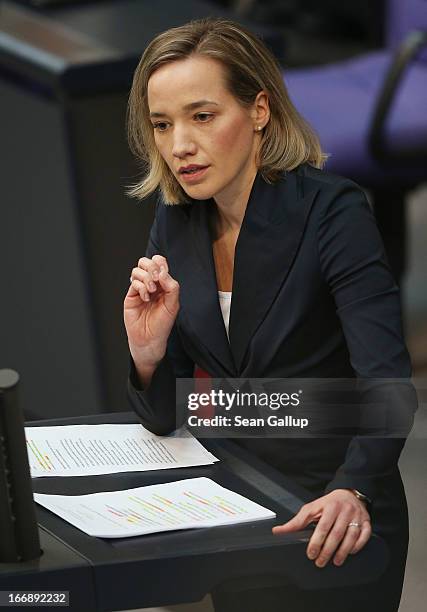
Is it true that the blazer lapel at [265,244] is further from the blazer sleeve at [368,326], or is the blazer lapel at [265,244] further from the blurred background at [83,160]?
the blurred background at [83,160]

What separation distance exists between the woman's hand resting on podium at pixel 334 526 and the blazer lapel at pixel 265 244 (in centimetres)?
20

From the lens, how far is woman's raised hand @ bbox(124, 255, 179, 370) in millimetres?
1492

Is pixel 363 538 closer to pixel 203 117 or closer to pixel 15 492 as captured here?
pixel 15 492

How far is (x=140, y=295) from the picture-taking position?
1.50 metres

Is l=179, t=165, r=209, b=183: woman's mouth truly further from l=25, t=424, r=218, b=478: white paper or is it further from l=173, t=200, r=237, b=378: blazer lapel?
l=25, t=424, r=218, b=478: white paper

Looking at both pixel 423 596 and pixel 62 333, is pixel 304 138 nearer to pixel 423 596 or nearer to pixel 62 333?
pixel 423 596

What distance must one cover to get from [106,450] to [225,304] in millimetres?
215

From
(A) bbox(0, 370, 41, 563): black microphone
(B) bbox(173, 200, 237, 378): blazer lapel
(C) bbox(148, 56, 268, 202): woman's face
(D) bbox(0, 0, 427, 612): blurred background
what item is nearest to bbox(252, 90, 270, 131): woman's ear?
(C) bbox(148, 56, 268, 202): woman's face

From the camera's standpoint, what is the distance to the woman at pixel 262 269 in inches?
56.2

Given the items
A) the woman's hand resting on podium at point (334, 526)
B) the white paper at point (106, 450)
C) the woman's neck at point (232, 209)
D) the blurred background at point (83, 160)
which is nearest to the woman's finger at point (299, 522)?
the woman's hand resting on podium at point (334, 526)

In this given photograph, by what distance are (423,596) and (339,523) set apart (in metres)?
0.19

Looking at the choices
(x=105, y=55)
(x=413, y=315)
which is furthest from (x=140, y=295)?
(x=413, y=315)

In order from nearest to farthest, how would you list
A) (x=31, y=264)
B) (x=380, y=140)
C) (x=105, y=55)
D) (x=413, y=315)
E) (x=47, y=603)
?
(x=47, y=603) → (x=105, y=55) → (x=31, y=264) → (x=380, y=140) → (x=413, y=315)

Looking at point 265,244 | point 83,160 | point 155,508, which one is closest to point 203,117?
point 265,244
